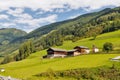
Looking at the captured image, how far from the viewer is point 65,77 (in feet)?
249

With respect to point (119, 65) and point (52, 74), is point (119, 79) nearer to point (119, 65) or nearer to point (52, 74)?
point (119, 65)

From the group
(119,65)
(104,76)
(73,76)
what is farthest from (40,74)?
Answer: (119,65)

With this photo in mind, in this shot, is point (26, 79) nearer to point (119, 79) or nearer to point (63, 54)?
point (119, 79)

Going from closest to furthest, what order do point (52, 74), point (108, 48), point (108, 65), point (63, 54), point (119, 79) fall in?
point (119, 79) < point (52, 74) < point (108, 65) < point (108, 48) < point (63, 54)

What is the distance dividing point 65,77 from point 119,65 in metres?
18.3

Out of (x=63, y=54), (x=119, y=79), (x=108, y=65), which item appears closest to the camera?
(x=119, y=79)

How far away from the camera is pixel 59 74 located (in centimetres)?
7788

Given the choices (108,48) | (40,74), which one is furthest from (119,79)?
(108,48)

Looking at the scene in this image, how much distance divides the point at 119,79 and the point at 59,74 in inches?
691

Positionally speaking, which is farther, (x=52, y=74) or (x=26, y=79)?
(x=52, y=74)

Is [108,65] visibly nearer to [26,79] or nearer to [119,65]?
[119,65]

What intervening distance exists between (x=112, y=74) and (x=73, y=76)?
438 inches

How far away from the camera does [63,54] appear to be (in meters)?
156

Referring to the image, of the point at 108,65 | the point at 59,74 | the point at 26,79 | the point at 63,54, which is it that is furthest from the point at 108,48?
the point at 26,79
